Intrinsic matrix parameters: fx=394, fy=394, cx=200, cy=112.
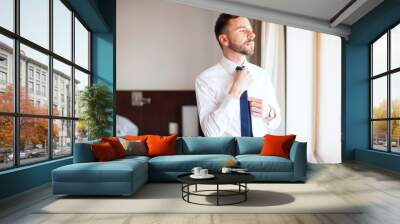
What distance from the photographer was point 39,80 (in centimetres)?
607

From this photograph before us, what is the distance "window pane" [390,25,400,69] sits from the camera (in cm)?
773

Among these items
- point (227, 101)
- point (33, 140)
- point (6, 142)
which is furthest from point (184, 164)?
point (227, 101)

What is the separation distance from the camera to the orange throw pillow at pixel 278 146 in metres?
6.25

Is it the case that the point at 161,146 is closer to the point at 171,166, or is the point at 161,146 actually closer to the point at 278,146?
the point at 171,166

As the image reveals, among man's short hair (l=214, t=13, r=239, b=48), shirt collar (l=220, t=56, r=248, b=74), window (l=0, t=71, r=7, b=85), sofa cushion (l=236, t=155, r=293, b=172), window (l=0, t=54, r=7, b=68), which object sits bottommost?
sofa cushion (l=236, t=155, r=293, b=172)

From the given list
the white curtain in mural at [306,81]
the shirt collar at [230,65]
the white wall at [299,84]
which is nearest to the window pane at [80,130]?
the shirt collar at [230,65]

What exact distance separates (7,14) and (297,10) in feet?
17.9

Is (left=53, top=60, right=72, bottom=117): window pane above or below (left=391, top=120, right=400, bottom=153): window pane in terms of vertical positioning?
above

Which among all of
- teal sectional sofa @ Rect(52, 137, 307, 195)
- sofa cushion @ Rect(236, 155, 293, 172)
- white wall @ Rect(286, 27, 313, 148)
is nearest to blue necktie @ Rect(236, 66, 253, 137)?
white wall @ Rect(286, 27, 313, 148)

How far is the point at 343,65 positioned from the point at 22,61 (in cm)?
711

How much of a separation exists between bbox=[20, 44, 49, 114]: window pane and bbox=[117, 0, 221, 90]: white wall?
516 cm

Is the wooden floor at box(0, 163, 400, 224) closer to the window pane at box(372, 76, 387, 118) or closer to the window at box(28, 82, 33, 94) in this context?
the window at box(28, 82, 33, 94)

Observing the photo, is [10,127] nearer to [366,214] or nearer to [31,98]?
[31,98]

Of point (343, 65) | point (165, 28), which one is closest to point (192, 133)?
point (165, 28)
